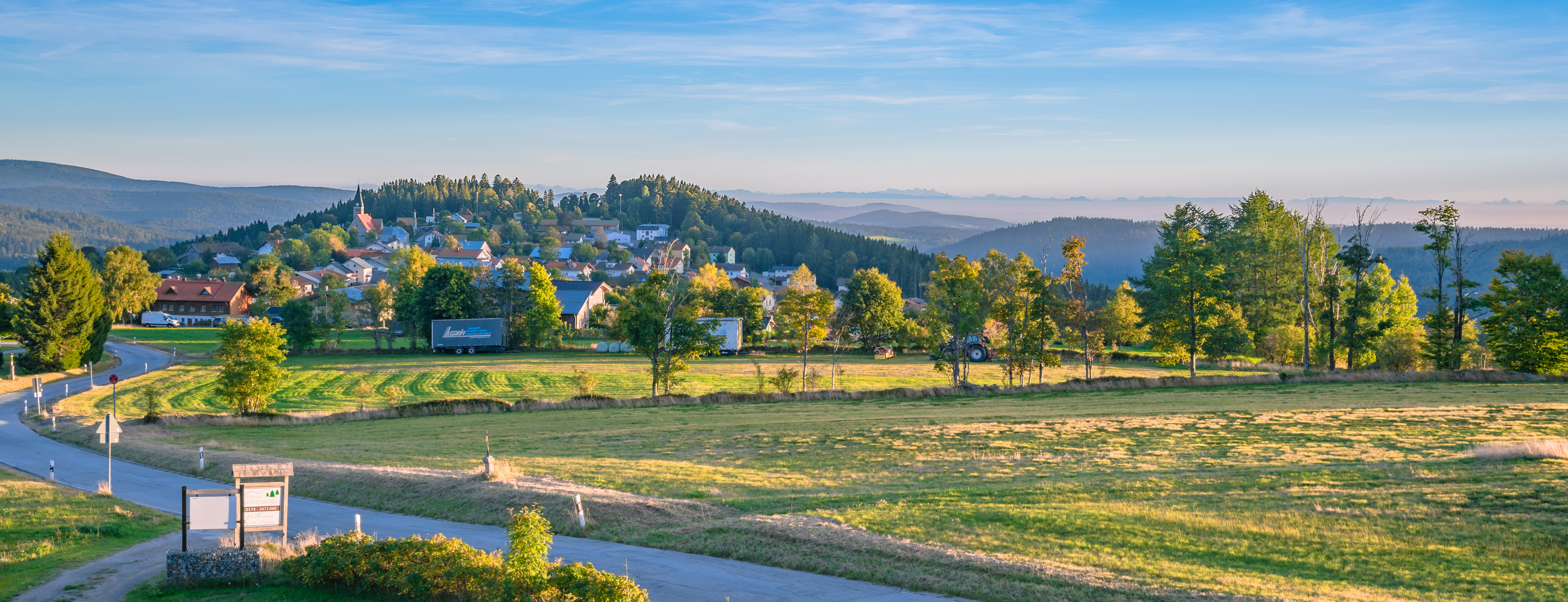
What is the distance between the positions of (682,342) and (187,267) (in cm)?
13746

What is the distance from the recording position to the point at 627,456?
27.9 metres

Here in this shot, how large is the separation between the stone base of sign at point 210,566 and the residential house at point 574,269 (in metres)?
146

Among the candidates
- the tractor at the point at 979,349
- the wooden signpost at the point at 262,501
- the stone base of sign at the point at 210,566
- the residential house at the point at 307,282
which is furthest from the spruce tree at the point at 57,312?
the stone base of sign at the point at 210,566

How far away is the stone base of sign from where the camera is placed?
1273 centimetres

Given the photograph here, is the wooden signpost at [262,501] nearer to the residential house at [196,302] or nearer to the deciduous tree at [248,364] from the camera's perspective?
the deciduous tree at [248,364]

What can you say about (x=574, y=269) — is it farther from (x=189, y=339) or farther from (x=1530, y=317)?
(x=1530, y=317)

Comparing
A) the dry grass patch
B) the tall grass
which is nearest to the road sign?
the tall grass

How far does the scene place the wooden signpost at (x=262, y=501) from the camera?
44.7ft

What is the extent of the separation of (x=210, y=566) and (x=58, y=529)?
721cm

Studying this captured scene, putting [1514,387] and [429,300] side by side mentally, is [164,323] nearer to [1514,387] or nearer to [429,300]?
[429,300]

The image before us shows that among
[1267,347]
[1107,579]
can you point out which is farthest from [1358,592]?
[1267,347]

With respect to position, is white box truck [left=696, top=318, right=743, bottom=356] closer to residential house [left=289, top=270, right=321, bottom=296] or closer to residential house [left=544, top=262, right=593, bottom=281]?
residential house [left=289, top=270, right=321, bottom=296]

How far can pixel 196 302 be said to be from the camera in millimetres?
118438

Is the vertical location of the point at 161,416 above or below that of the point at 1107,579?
below
